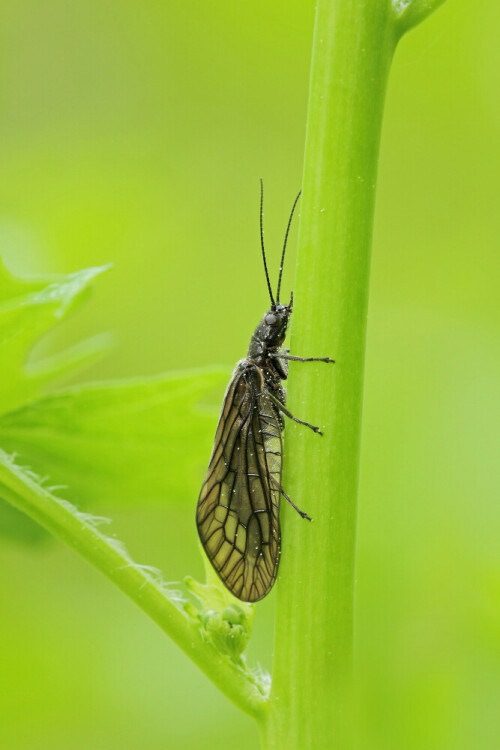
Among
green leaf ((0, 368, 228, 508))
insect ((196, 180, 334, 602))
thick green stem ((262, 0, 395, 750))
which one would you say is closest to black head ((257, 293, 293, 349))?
insect ((196, 180, 334, 602))

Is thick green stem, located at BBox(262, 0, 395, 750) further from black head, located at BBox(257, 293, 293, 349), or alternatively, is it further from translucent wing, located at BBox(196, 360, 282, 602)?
black head, located at BBox(257, 293, 293, 349)

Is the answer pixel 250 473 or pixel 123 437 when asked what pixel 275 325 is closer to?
pixel 250 473

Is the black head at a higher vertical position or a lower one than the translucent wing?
higher

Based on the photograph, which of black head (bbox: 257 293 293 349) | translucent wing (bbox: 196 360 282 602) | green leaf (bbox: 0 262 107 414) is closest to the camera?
green leaf (bbox: 0 262 107 414)

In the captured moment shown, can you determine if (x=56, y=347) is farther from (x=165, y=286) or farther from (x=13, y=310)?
(x=13, y=310)

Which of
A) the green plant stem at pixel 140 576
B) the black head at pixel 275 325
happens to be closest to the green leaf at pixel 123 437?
the green plant stem at pixel 140 576

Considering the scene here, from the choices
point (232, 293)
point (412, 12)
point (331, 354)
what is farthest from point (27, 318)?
point (232, 293)

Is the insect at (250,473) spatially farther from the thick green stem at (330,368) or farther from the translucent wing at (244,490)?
the thick green stem at (330,368)

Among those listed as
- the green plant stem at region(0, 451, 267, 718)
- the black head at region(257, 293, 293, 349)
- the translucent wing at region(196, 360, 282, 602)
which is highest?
the black head at region(257, 293, 293, 349)
